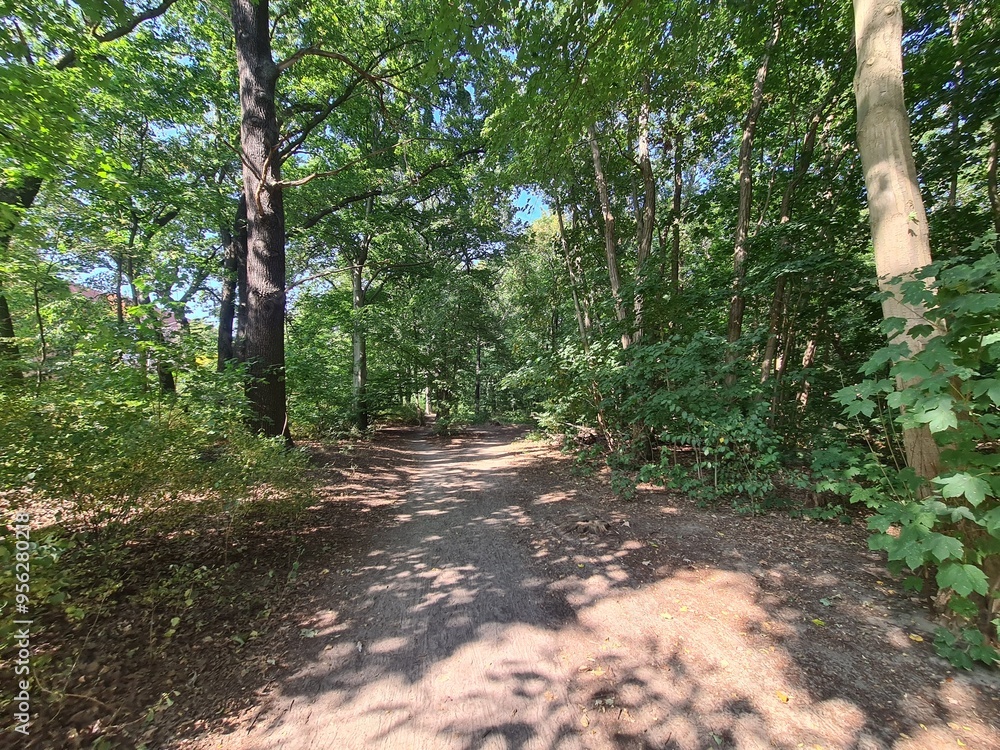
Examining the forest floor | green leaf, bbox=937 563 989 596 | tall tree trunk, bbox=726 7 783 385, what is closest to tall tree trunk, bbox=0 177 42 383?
the forest floor

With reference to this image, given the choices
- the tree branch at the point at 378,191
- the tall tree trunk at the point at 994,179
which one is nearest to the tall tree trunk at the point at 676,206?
the tall tree trunk at the point at 994,179

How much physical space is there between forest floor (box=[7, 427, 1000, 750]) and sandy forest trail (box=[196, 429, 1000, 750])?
Result: 0.01 metres

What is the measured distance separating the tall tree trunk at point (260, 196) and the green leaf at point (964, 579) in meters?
7.25

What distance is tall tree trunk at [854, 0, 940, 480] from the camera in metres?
2.58

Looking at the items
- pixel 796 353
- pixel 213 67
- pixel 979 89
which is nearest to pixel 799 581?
pixel 796 353

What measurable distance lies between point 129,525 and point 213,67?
37.9 ft

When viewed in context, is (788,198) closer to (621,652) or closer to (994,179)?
(994,179)

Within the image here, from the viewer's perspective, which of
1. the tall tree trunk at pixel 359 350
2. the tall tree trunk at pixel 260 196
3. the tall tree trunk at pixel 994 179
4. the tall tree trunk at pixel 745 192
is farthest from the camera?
the tall tree trunk at pixel 359 350

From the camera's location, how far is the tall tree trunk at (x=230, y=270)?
1027 centimetres

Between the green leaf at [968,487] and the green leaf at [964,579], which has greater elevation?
the green leaf at [968,487]

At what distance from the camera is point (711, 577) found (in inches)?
134

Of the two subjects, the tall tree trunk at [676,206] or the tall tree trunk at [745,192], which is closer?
the tall tree trunk at [745,192]

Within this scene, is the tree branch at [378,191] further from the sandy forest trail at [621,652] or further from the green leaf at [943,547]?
the green leaf at [943,547]

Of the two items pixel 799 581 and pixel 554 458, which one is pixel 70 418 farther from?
pixel 554 458
